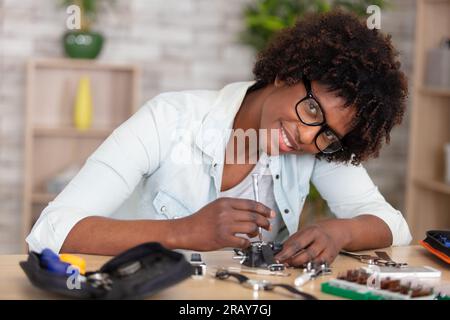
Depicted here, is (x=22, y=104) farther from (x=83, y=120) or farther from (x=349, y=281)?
(x=349, y=281)

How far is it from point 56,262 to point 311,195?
290 cm

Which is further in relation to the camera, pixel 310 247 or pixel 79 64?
pixel 79 64

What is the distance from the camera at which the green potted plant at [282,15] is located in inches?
157

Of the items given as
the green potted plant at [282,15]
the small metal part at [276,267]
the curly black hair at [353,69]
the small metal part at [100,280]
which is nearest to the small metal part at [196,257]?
the small metal part at [276,267]

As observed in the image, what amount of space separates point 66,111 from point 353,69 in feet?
8.96

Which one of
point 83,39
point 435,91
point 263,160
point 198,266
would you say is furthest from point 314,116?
point 83,39

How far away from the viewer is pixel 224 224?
4.94 feet

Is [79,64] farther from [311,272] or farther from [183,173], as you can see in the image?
[311,272]

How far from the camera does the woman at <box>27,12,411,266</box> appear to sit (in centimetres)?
156

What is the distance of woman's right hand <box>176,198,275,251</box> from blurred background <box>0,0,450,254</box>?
8.30ft

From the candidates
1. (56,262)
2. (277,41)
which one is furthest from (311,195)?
(56,262)

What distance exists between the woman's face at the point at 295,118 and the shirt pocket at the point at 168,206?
265 mm

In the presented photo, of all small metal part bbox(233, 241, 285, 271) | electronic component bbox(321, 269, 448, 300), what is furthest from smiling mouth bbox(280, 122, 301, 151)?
electronic component bbox(321, 269, 448, 300)

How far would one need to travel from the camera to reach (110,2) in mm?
4207
